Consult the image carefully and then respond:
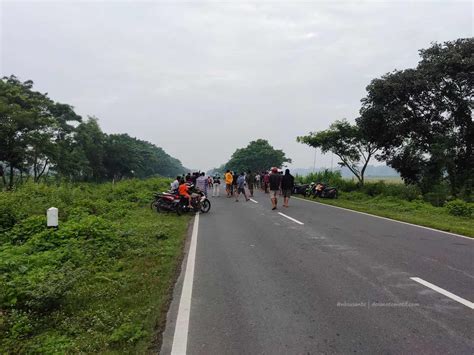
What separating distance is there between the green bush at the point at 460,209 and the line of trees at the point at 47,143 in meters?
28.2

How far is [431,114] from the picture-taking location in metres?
22.3

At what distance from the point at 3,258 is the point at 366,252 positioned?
7438 millimetres

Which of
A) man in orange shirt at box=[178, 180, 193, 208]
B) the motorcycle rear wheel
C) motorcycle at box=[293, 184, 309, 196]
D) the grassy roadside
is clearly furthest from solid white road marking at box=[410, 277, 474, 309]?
motorcycle at box=[293, 184, 309, 196]

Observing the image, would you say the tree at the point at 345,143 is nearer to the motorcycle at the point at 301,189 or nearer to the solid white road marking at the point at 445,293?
the motorcycle at the point at 301,189

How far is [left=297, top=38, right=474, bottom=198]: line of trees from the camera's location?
20.5 m

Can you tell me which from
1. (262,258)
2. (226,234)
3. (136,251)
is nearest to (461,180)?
(226,234)

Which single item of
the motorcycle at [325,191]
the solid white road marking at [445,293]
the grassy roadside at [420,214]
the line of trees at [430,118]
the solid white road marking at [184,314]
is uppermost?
the line of trees at [430,118]

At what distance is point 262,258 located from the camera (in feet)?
25.2

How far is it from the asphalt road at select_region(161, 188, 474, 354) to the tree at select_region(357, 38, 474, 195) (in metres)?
13.4

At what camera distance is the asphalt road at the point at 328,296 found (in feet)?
12.9

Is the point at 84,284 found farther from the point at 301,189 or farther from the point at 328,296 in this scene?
the point at 301,189

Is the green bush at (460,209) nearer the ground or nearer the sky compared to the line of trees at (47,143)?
nearer the ground

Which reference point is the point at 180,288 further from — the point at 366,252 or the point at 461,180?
the point at 461,180

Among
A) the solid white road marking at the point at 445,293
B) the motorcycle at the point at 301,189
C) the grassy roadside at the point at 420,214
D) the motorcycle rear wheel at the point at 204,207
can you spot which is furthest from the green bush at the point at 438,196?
the solid white road marking at the point at 445,293
